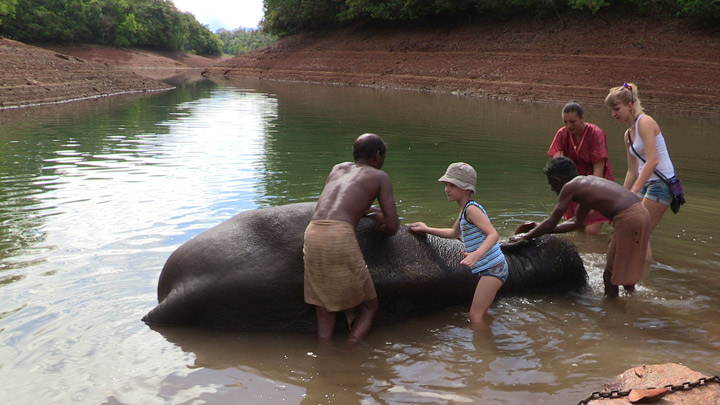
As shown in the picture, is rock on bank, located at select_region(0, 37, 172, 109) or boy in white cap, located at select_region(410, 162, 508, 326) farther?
rock on bank, located at select_region(0, 37, 172, 109)

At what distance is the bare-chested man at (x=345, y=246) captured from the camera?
442cm

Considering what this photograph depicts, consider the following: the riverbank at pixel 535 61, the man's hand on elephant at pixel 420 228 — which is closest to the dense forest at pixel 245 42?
the riverbank at pixel 535 61

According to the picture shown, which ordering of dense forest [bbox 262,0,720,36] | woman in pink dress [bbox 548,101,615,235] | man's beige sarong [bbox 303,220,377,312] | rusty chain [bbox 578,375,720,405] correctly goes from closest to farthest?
rusty chain [bbox 578,375,720,405], man's beige sarong [bbox 303,220,377,312], woman in pink dress [bbox 548,101,615,235], dense forest [bbox 262,0,720,36]

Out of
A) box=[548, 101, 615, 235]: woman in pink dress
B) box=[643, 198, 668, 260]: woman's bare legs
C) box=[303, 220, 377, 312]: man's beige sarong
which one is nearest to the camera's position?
box=[303, 220, 377, 312]: man's beige sarong

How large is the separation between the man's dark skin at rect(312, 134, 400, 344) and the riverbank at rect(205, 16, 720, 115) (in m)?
20.9

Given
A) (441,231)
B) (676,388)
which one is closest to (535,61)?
(441,231)

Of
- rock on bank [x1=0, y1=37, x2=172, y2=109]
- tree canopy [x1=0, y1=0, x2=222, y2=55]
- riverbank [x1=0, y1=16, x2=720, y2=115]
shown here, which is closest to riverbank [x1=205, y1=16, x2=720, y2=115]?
riverbank [x1=0, y1=16, x2=720, y2=115]

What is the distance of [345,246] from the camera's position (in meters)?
4.41

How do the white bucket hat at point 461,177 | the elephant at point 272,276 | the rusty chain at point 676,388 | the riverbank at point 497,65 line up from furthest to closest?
the riverbank at point 497,65
the white bucket hat at point 461,177
the elephant at point 272,276
the rusty chain at point 676,388

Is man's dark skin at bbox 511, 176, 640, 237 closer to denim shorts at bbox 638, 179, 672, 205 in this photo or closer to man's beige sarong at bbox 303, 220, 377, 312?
denim shorts at bbox 638, 179, 672, 205

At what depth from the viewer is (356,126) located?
17359 mm

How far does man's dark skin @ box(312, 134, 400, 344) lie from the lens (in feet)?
14.8

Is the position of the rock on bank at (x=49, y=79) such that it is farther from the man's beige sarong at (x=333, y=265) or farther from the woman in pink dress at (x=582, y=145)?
the man's beige sarong at (x=333, y=265)

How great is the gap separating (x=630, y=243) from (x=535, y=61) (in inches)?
1053
